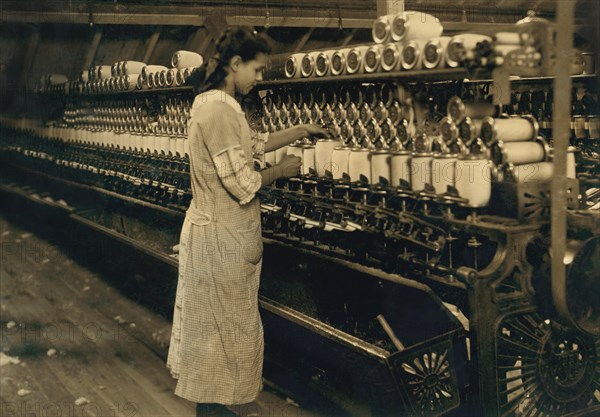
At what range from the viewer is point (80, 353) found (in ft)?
15.2

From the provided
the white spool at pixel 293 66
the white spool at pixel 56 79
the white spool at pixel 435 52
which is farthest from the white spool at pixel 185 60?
the white spool at pixel 56 79

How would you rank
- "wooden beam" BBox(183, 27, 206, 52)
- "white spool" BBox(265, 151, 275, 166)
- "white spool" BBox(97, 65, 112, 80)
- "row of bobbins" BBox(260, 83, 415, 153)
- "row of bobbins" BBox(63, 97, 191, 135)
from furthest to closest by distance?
"wooden beam" BBox(183, 27, 206, 52), "white spool" BBox(97, 65, 112, 80), "row of bobbins" BBox(63, 97, 191, 135), "white spool" BBox(265, 151, 275, 166), "row of bobbins" BBox(260, 83, 415, 153)

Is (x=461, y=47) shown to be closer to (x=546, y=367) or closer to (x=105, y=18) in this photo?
(x=546, y=367)

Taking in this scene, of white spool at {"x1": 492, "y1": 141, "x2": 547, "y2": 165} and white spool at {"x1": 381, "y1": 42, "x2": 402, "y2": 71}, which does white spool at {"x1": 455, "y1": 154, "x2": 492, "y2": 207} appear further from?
white spool at {"x1": 381, "y1": 42, "x2": 402, "y2": 71}

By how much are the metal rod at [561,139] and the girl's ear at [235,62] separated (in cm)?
123

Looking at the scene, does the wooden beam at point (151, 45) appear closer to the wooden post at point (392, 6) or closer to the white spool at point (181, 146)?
the white spool at point (181, 146)

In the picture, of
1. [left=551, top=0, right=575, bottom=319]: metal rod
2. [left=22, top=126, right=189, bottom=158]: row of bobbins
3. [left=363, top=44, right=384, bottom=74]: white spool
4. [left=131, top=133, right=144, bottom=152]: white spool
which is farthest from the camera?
[left=131, top=133, right=144, bottom=152]: white spool

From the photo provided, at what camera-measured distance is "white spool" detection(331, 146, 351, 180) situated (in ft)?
11.8

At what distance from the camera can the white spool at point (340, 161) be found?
3.61 metres

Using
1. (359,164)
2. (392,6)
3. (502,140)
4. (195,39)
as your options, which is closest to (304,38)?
(195,39)

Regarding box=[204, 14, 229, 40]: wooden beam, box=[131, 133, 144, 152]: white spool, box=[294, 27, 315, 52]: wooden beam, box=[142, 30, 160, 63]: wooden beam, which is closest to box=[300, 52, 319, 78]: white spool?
box=[131, 133, 144, 152]: white spool

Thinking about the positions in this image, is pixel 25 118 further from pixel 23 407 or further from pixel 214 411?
pixel 214 411

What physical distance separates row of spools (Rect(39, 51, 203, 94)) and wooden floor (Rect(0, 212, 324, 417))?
1816 millimetres

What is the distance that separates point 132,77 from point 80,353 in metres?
2.60
